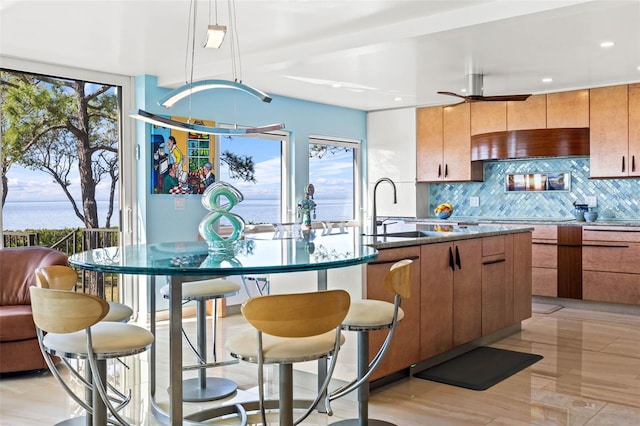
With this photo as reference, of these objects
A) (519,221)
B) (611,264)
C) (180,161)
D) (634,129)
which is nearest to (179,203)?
(180,161)

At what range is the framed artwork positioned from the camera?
23.6 feet

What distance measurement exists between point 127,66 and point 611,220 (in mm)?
5348

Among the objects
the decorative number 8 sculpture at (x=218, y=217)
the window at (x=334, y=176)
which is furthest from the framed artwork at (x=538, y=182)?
the decorative number 8 sculpture at (x=218, y=217)

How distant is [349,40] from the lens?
4.79 meters

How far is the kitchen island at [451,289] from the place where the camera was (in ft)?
11.9

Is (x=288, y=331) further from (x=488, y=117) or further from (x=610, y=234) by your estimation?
(x=488, y=117)

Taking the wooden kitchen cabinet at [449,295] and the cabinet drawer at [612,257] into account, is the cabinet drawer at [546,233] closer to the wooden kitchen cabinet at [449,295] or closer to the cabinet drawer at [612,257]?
the cabinet drawer at [612,257]

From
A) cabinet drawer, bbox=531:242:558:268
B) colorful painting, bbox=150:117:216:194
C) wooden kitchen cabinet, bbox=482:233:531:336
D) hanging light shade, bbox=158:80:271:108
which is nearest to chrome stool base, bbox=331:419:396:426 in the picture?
wooden kitchen cabinet, bbox=482:233:531:336

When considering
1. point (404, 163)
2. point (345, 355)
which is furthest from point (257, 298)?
point (404, 163)

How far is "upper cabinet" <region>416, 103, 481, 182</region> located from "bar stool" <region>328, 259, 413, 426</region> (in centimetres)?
507

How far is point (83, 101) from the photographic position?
581cm

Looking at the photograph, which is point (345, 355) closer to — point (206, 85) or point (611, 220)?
point (206, 85)

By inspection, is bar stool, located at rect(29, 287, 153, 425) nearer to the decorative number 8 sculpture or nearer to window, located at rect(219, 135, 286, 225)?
the decorative number 8 sculpture

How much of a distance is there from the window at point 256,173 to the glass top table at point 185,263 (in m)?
3.80
